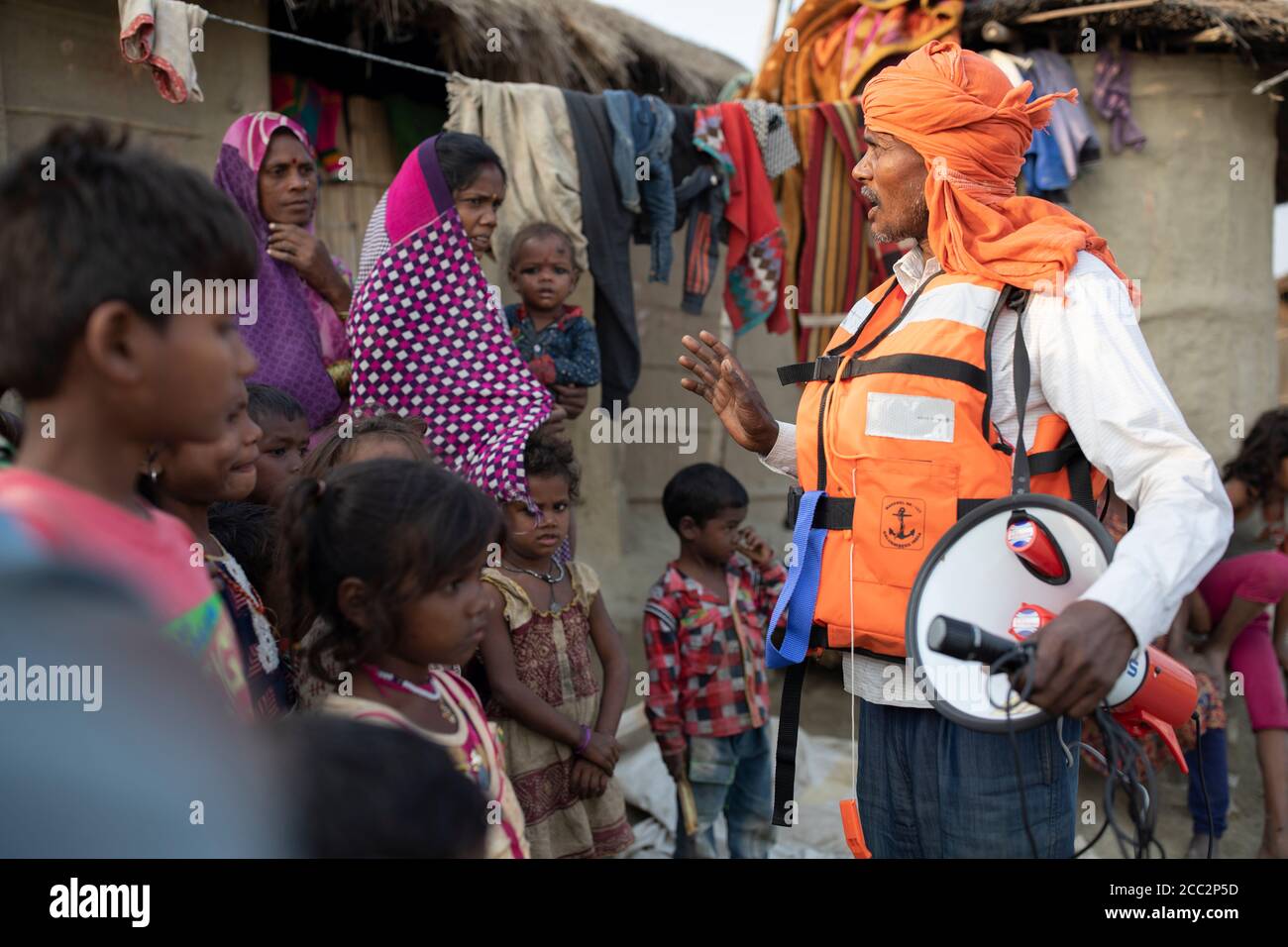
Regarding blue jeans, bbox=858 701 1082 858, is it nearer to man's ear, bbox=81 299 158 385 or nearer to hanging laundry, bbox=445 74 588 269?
man's ear, bbox=81 299 158 385

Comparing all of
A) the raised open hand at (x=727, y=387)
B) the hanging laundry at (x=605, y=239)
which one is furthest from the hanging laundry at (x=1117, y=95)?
the raised open hand at (x=727, y=387)

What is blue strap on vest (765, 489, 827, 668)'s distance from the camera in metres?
2.09

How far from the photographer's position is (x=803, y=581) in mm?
2109

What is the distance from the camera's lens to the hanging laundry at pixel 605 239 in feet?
13.5

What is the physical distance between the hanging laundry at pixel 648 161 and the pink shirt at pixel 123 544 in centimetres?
307

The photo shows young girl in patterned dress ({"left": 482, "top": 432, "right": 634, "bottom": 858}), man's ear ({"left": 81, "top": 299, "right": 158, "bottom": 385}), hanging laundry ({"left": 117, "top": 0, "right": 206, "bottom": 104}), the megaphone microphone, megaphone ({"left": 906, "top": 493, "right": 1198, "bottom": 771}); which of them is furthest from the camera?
hanging laundry ({"left": 117, "top": 0, "right": 206, "bottom": 104})

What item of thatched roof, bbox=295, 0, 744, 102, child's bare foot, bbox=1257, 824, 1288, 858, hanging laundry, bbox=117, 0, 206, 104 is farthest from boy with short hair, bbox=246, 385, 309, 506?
child's bare foot, bbox=1257, 824, 1288, 858

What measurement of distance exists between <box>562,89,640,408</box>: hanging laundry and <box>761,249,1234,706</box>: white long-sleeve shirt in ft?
7.64

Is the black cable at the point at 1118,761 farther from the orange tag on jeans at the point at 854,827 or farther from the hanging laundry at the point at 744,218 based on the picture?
the hanging laundry at the point at 744,218

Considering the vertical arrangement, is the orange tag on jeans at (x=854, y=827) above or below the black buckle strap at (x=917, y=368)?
below

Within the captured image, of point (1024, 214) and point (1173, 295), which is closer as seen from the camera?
point (1024, 214)
